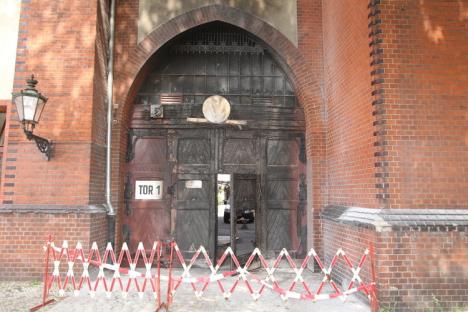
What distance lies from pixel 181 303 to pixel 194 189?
10.2ft

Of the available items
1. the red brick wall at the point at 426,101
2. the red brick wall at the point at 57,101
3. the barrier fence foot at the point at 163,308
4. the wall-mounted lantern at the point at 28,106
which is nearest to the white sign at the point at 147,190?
the red brick wall at the point at 57,101

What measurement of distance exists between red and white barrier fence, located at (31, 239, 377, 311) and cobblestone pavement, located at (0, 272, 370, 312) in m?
0.13

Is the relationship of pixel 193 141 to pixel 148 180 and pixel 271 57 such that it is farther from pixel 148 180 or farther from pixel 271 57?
pixel 271 57

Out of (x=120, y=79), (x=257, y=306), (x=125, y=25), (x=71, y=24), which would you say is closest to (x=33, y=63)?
(x=71, y=24)

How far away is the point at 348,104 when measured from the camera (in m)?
6.35

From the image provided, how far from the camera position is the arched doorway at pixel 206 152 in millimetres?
7988

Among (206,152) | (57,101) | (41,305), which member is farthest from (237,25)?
(41,305)

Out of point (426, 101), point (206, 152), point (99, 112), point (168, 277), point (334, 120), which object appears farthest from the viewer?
point (206, 152)

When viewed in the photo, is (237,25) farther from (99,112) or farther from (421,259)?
(421,259)

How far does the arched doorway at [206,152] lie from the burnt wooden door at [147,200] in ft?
0.07

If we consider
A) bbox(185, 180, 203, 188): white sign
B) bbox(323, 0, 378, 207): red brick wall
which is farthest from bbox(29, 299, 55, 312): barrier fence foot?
bbox(323, 0, 378, 207): red brick wall

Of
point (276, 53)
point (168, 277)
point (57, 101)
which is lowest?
point (168, 277)

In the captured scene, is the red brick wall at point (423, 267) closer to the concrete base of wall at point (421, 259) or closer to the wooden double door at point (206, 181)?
the concrete base of wall at point (421, 259)

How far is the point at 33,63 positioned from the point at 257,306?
5832mm
